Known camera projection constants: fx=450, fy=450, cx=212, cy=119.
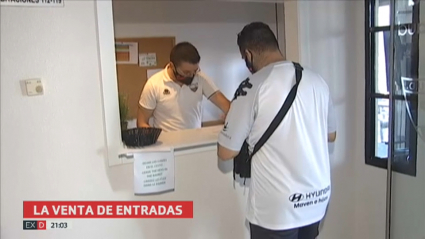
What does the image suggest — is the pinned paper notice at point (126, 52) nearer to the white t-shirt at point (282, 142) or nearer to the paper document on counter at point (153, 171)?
A: the paper document on counter at point (153, 171)

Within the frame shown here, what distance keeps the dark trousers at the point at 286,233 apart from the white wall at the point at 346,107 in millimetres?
854

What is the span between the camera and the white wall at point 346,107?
2.66 metres

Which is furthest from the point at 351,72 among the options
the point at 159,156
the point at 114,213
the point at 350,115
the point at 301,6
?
the point at 114,213

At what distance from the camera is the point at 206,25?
4.25 m

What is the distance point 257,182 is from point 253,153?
129 millimetres

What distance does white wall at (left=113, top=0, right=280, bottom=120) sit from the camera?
3.96 meters

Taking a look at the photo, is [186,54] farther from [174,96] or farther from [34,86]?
[34,86]

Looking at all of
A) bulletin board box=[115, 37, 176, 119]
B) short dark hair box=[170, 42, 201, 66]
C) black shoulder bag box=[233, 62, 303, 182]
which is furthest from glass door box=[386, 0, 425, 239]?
bulletin board box=[115, 37, 176, 119]

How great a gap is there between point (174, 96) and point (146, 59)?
3.08ft

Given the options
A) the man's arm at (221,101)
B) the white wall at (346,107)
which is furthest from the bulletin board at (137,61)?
the white wall at (346,107)

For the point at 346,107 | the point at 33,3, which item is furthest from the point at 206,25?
the point at 33,3

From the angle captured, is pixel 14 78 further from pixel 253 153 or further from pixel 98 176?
pixel 253 153

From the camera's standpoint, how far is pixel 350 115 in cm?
286

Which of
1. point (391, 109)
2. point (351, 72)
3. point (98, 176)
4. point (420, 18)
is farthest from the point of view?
point (351, 72)
